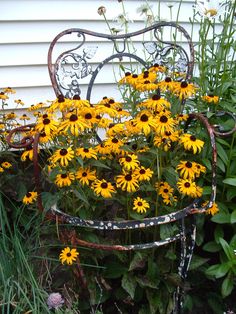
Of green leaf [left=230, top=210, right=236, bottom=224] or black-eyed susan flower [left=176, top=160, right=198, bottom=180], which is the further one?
green leaf [left=230, top=210, right=236, bottom=224]

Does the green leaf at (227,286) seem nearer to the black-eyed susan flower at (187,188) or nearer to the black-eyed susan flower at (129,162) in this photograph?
the black-eyed susan flower at (187,188)

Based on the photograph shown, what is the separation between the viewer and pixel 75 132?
1.55 metres

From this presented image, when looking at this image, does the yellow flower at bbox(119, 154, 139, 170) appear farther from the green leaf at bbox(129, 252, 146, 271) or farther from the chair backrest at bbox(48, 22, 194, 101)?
the chair backrest at bbox(48, 22, 194, 101)

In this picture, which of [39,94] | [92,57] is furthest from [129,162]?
[39,94]

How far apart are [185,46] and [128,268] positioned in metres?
1.72

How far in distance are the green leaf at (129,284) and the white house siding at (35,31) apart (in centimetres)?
134

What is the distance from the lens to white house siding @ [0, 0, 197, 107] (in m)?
2.54

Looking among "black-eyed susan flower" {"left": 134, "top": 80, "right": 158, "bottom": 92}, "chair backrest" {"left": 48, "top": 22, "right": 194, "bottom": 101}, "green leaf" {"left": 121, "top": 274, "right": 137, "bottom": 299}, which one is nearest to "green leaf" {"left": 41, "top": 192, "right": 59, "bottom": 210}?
"green leaf" {"left": 121, "top": 274, "right": 137, "bottom": 299}

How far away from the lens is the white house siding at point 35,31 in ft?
8.32

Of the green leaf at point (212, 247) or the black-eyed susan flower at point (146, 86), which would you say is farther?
the green leaf at point (212, 247)

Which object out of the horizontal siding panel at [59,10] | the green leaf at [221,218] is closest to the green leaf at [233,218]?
the green leaf at [221,218]

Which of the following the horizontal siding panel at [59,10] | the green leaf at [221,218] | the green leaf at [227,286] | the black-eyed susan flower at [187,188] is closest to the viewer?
the black-eyed susan flower at [187,188]

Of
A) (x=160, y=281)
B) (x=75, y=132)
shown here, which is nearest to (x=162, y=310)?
(x=160, y=281)

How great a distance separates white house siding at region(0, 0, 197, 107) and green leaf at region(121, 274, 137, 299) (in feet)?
4.41
